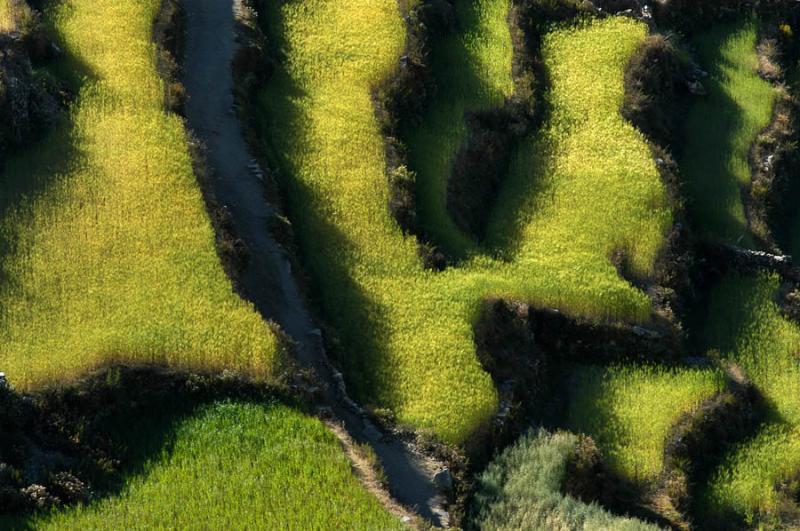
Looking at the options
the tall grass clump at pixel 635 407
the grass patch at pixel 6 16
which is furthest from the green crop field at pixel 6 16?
the tall grass clump at pixel 635 407

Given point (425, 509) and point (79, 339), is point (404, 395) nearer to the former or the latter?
point (425, 509)

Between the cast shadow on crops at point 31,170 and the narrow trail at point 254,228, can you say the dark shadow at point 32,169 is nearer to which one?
the cast shadow on crops at point 31,170

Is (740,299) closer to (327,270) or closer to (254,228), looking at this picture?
(327,270)

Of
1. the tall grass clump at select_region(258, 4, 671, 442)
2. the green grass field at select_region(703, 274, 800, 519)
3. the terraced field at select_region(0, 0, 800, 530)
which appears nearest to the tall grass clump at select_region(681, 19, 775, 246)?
the terraced field at select_region(0, 0, 800, 530)

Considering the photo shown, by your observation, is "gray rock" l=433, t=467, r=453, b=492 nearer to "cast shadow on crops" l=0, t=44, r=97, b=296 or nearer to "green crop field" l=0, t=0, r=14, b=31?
"cast shadow on crops" l=0, t=44, r=97, b=296

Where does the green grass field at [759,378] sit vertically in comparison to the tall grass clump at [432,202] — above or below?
below

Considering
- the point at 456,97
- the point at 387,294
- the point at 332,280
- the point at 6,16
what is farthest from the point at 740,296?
the point at 6,16

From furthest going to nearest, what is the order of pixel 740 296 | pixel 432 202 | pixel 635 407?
1. pixel 740 296
2. pixel 432 202
3. pixel 635 407
